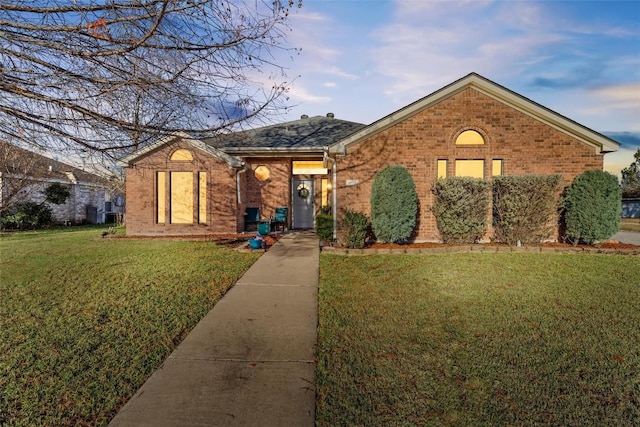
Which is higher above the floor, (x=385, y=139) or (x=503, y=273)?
(x=385, y=139)

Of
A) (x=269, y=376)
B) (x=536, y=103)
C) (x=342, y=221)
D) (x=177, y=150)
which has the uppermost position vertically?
(x=536, y=103)

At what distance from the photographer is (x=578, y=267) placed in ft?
23.4

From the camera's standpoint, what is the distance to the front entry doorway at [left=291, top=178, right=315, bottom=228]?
14.1 meters

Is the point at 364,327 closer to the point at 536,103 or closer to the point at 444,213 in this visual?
the point at 444,213

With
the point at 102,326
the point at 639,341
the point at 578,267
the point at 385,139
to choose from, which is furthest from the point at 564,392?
the point at 385,139

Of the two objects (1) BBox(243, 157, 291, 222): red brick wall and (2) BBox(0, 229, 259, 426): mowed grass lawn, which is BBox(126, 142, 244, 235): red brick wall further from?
(2) BBox(0, 229, 259, 426): mowed grass lawn

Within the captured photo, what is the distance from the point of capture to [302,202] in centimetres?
1423

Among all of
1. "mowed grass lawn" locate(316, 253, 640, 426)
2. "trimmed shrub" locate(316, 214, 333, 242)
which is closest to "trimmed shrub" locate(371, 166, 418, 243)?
"trimmed shrub" locate(316, 214, 333, 242)

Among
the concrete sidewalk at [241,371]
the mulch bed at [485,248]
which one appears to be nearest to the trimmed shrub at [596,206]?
the mulch bed at [485,248]

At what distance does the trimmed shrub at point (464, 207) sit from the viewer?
29.7ft

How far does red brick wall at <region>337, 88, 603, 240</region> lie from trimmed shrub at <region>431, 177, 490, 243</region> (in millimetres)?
965

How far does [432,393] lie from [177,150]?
12.1 m

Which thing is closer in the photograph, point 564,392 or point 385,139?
point 564,392

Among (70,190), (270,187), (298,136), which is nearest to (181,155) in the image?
(270,187)
